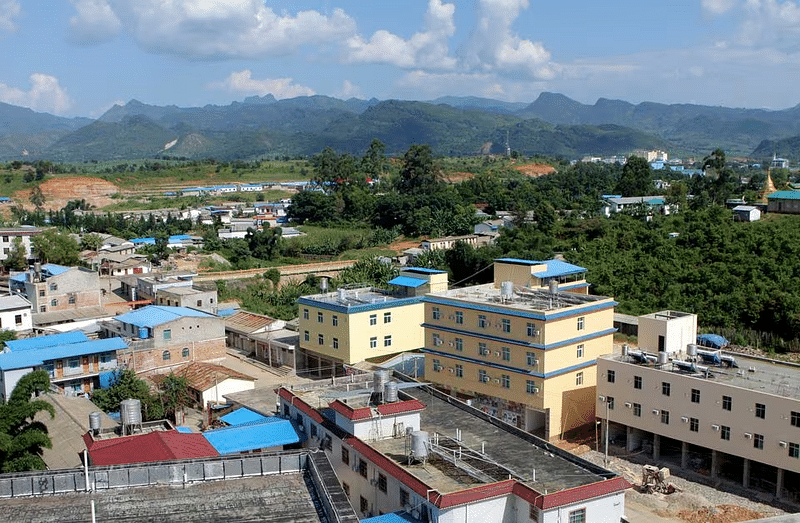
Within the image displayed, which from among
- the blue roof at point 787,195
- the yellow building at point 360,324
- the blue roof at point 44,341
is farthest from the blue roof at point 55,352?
the blue roof at point 787,195

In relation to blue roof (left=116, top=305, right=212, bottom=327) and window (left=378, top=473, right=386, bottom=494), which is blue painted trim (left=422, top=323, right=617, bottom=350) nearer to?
window (left=378, top=473, right=386, bottom=494)

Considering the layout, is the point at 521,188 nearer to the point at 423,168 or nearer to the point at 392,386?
the point at 423,168

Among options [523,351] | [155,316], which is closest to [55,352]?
[155,316]

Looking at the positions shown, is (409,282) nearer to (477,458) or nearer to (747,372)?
(747,372)

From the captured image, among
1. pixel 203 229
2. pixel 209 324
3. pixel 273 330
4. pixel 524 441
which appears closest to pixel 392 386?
pixel 524 441

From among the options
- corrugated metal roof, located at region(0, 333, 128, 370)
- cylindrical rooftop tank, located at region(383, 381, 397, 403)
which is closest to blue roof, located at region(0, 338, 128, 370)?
corrugated metal roof, located at region(0, 333, 128, 370)

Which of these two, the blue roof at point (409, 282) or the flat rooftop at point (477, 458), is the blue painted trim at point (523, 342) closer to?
the blue roof at point (409, 282)
